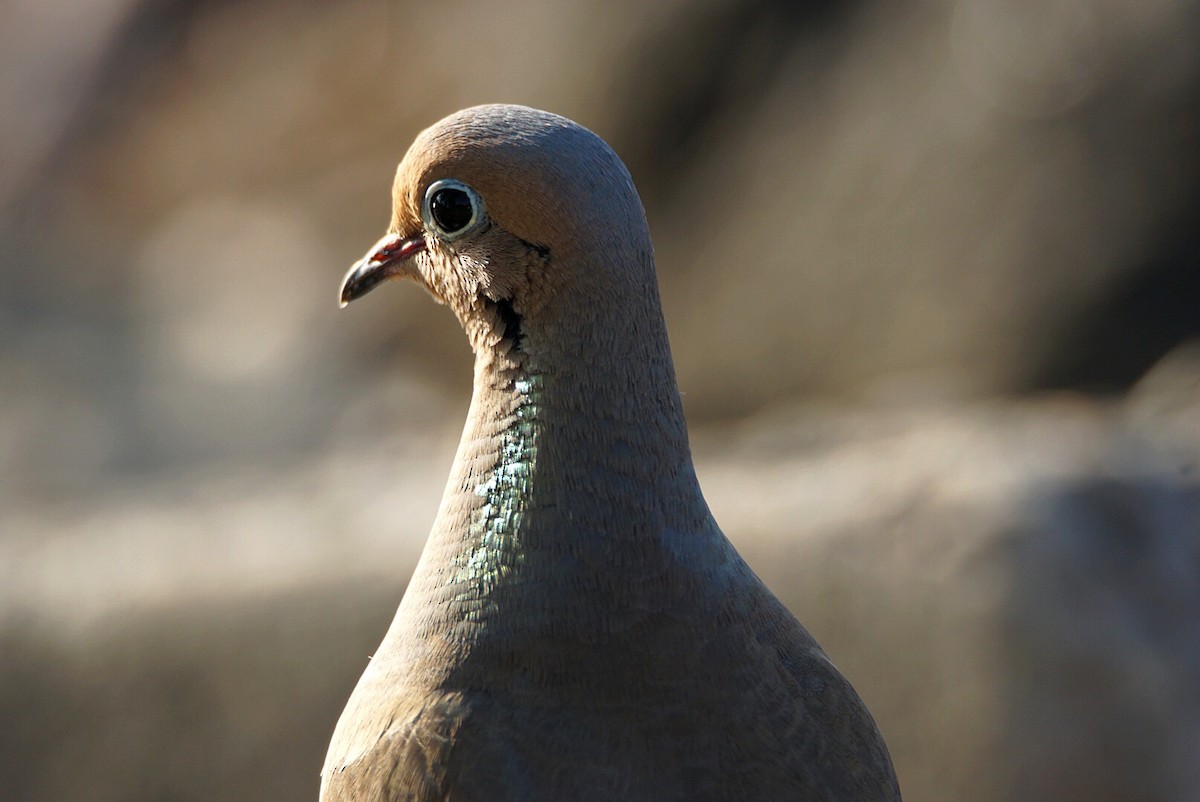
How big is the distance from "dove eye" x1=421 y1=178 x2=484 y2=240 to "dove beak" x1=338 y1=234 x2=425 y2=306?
0.10 meters

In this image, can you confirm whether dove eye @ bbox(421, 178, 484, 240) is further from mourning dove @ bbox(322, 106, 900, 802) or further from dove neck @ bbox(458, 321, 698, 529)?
dove neck @ bbox(458, 321, 698, 529)

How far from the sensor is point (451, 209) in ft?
6.67

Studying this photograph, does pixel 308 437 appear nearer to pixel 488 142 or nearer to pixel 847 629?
pixel 847 629

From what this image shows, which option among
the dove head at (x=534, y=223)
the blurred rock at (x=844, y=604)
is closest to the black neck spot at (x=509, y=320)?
the dove head at (x=534, y=223)

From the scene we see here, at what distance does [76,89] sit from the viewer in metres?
9.52

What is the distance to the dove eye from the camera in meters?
1.98

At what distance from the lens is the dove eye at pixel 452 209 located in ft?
6.49

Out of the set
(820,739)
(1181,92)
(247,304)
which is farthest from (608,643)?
(247,304)

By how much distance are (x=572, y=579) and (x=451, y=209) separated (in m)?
0.60

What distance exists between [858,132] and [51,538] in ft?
13.9

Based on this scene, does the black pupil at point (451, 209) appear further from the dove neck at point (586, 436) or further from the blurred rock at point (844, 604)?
the blurred rock at point (844, 604)

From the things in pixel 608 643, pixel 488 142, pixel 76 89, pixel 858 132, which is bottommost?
pixel 608 643

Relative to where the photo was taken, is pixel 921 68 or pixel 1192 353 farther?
pixel 921 68

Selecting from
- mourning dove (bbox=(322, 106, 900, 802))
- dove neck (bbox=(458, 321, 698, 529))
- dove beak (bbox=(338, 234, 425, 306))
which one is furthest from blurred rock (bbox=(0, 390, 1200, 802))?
dove neck (bbox=(458, 321, 698, 529))
